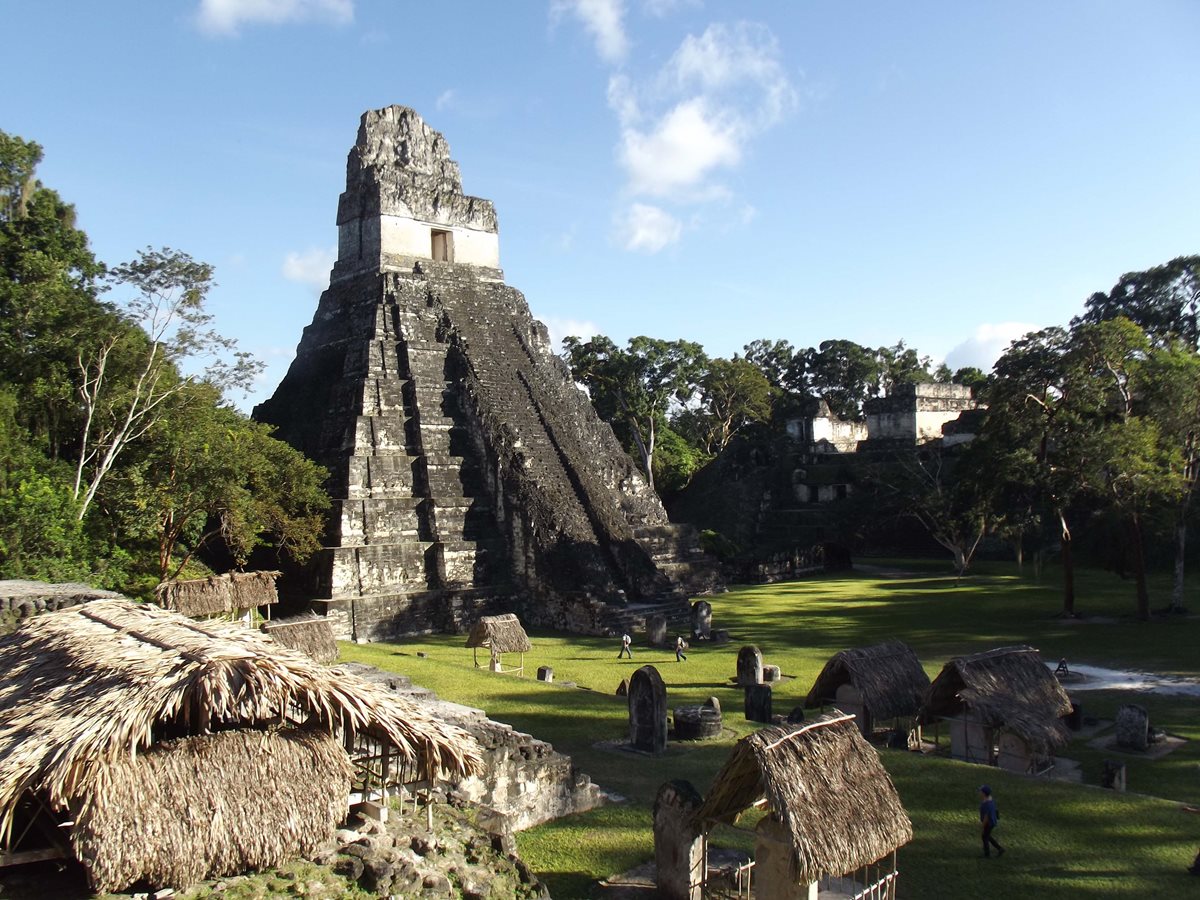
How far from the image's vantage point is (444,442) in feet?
64.1

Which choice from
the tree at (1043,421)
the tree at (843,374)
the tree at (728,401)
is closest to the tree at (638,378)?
the tree at (728,401)

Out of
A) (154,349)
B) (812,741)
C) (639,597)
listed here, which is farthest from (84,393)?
(812,741)

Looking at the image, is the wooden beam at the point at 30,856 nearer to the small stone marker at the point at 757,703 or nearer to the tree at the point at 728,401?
the small stone marker at the point at 757,703

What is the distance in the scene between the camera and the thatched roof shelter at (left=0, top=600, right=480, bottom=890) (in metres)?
5.25

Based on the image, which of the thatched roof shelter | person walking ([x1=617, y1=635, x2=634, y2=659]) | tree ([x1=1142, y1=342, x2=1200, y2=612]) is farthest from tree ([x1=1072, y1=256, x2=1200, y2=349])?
the thatched roof shelter

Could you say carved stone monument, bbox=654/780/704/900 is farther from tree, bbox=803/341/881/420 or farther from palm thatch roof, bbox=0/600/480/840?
tree, bbox=803/341/881/420

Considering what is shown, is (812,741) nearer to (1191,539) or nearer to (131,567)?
(131,567)

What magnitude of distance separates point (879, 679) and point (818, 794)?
5.25 meters

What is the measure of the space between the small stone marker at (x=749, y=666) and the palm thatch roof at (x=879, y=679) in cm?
190

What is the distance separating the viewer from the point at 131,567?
1595 centimetres

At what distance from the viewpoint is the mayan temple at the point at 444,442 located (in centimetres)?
1783

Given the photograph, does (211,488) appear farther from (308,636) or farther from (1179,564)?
(1179,564)

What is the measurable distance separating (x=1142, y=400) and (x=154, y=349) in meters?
18.5

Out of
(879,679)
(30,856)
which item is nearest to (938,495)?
(879,679)
